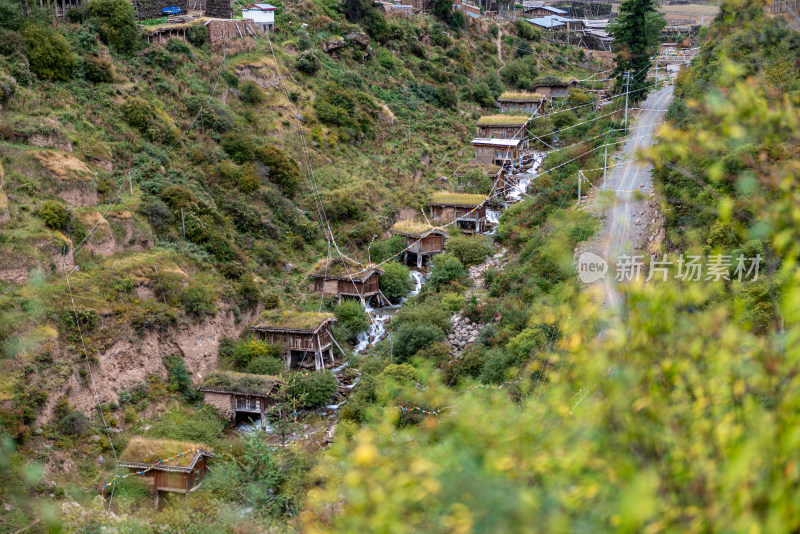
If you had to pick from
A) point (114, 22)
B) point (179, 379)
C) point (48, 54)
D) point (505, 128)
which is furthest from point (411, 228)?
point (48, 54)

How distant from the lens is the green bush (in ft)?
96.7

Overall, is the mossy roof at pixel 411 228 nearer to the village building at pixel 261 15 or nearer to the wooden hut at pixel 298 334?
the wooden hut at pixel 298 334

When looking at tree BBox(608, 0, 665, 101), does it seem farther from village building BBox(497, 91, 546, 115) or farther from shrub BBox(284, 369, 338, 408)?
A: shrub BBox(284, 369, 338, 408)

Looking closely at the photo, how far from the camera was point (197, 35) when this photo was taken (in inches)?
1474

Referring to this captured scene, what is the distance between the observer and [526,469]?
475cm

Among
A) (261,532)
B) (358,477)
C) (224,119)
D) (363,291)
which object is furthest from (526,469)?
(224,119)

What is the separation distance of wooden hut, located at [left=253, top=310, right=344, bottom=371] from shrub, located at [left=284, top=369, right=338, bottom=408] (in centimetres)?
205

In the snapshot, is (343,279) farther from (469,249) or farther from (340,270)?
(469,249)

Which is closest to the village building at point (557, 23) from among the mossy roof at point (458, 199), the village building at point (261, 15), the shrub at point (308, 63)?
the village building at point (261, 15)

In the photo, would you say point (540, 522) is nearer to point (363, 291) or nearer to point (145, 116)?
point (363, 291)

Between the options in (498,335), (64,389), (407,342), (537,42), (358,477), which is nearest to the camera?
(358,477)

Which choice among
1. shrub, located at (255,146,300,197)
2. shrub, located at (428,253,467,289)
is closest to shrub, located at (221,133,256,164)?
shrub, located at (255,146,300,197)

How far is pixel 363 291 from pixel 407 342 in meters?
5.92

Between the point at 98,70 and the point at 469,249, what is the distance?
18.4 meters
